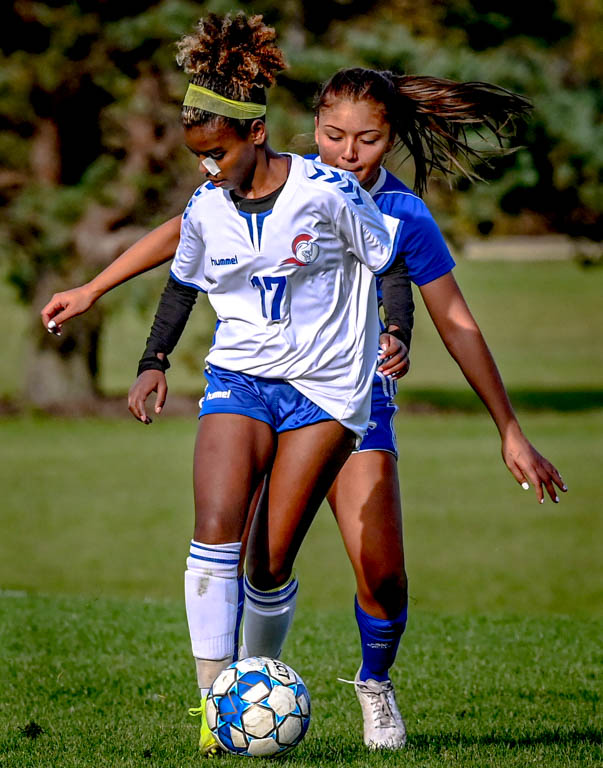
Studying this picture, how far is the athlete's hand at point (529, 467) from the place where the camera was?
4.41 meters

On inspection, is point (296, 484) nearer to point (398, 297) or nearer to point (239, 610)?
point (239, 610)

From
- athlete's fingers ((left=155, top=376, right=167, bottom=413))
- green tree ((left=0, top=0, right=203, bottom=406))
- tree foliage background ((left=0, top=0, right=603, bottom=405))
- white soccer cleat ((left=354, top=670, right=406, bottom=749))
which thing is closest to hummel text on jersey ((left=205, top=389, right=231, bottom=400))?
athlete's fingers ((left=155, top=376, right=167, bottom=413))

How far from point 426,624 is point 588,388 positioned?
93.1ft

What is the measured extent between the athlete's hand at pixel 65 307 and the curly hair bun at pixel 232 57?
0.91 metres

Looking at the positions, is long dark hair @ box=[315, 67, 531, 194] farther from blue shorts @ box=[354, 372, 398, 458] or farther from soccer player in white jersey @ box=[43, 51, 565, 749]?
blue shorts @ box=[354, 372, 398, 458]

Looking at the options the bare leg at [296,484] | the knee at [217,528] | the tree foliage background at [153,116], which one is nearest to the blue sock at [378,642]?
the bare leg at [296,484]

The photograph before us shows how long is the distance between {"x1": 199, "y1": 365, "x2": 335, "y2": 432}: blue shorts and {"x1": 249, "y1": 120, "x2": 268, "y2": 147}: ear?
78 centimetres

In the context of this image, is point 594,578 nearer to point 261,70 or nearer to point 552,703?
point 552,703

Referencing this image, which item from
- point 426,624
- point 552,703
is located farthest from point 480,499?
point 552,703

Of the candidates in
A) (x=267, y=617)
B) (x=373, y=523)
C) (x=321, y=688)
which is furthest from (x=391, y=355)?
(x=321, y=688)

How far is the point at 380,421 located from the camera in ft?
16.3

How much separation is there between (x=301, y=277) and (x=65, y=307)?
0.93 m

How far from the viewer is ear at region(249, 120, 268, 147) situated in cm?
435

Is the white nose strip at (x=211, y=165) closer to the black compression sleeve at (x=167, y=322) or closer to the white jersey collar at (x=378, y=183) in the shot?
the black compression sleeve at (x=167, y=322)
